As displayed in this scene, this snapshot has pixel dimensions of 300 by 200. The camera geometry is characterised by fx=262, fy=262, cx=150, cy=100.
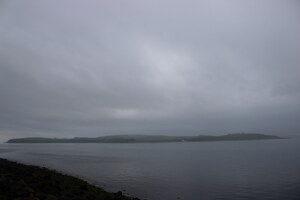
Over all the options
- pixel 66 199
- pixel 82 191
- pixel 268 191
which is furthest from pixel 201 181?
pixel 66 199

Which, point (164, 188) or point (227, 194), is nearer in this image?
point (227, 194)

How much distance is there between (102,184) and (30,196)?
69.8 ft

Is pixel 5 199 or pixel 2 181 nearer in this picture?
pixel 5 199

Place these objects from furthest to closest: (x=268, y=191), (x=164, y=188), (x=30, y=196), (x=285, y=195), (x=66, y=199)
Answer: (x=164, y=188) < (x=268, y=191) < (x=285, y=195) < (x=66, y=199) < (x=30, y=196)

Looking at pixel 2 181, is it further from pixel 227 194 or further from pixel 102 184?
pixel 227 194

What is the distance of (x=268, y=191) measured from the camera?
112 feet

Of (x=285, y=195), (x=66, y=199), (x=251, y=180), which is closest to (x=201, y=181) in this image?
(x=251, y=180)

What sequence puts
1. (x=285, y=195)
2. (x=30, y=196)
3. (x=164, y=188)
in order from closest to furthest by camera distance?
(x=30, y=196) < (x=285, y=195) < (x=164, y=188)

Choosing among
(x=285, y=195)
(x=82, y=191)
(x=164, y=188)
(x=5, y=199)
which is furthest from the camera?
(x=164, y=188)

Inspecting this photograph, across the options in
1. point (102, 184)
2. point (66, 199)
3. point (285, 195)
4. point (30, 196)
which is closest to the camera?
point (30, 196)

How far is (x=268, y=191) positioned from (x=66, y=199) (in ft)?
83.5

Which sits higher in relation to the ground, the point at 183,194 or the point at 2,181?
the point at 2,181

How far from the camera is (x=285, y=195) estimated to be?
31.7m

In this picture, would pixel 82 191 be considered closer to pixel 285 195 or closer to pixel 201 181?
pixel 201 181
